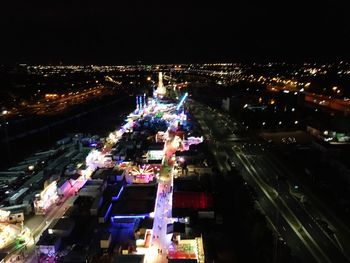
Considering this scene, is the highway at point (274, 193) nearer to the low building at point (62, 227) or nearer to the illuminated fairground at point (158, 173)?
the illuminated fairground at point (158, 173)

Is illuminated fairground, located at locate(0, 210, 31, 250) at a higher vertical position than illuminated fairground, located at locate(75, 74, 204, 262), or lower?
lower

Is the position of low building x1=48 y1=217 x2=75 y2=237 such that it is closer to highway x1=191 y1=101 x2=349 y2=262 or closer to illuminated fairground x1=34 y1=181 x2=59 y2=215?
illuminated fairground x1=34 y1=181 x2=59 y2=215

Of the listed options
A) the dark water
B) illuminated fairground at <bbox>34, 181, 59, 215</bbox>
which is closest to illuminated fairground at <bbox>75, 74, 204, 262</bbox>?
illuminated fairground at <bbox>34, 181, 59, 215</bbox>

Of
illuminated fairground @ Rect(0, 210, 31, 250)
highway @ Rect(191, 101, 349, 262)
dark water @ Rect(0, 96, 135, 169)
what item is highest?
highway @ Rect(191, 101, 349, 262)

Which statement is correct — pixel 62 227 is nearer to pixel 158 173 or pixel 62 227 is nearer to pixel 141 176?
pixel 141 176

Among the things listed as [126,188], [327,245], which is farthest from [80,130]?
[327,245]

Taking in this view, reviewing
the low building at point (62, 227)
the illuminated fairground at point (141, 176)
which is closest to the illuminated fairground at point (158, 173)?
the illuminated fairground at point (141, 176)

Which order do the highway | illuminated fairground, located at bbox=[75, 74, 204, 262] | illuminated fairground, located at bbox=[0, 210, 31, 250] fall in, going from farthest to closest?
illuminated fairground, located at bbox=[0, 210, 31, 250] → the highway → illuminated fairground, located at bbox=[75, 74, 204, 262]
